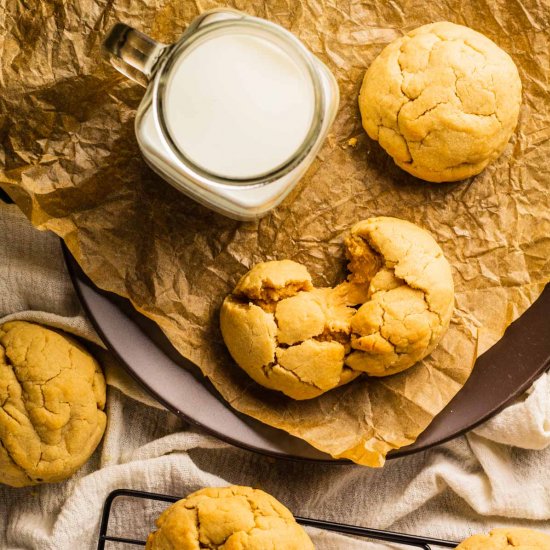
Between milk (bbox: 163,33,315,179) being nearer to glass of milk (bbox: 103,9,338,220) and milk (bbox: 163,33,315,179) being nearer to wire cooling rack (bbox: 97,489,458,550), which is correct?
glass of milk (bbox: 103,9,338,220)

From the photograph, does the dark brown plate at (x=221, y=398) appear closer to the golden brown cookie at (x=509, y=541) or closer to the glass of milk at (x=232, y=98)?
the golden brown cookie at (x=509, y=541)

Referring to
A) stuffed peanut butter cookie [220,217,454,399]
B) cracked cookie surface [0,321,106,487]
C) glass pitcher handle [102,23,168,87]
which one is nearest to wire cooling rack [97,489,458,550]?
cracked cookie surface [0,321,106,487]

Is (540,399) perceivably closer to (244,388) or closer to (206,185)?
(244,388)

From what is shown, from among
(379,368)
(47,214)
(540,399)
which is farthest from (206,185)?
(540,399)

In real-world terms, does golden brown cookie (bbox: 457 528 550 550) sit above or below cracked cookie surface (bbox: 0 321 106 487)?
above

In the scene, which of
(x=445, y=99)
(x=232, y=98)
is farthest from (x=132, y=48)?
(x=445, y=99)
